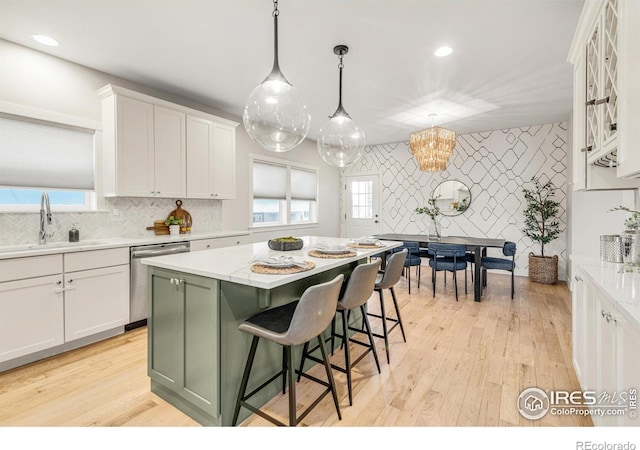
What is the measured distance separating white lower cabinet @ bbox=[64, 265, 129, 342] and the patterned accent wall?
5317 mm

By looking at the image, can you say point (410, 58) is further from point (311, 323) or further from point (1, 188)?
point (1, 188)

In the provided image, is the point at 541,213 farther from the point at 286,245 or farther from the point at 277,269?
the point at 277,269

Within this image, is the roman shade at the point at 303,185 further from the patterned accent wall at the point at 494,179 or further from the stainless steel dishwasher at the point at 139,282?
the stainless steel dishwasher at the point at 139,282

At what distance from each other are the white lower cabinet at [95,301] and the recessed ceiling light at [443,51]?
364cm

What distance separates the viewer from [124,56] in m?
3.03

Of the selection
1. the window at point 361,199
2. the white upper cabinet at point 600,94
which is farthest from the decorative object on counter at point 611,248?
the window at point 361,199

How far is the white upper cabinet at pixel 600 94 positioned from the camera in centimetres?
155

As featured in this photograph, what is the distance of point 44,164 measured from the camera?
296 cm

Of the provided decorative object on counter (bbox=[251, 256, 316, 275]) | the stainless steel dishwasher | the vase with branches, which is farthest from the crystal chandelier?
the stainless steel dishwasher

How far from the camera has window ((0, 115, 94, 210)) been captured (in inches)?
108

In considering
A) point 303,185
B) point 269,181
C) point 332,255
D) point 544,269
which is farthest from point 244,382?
point 544,269

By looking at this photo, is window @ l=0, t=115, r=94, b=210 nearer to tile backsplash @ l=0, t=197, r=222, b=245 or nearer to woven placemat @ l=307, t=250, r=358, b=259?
tile backsplash @ l=0, t=197, r=222, b=245
